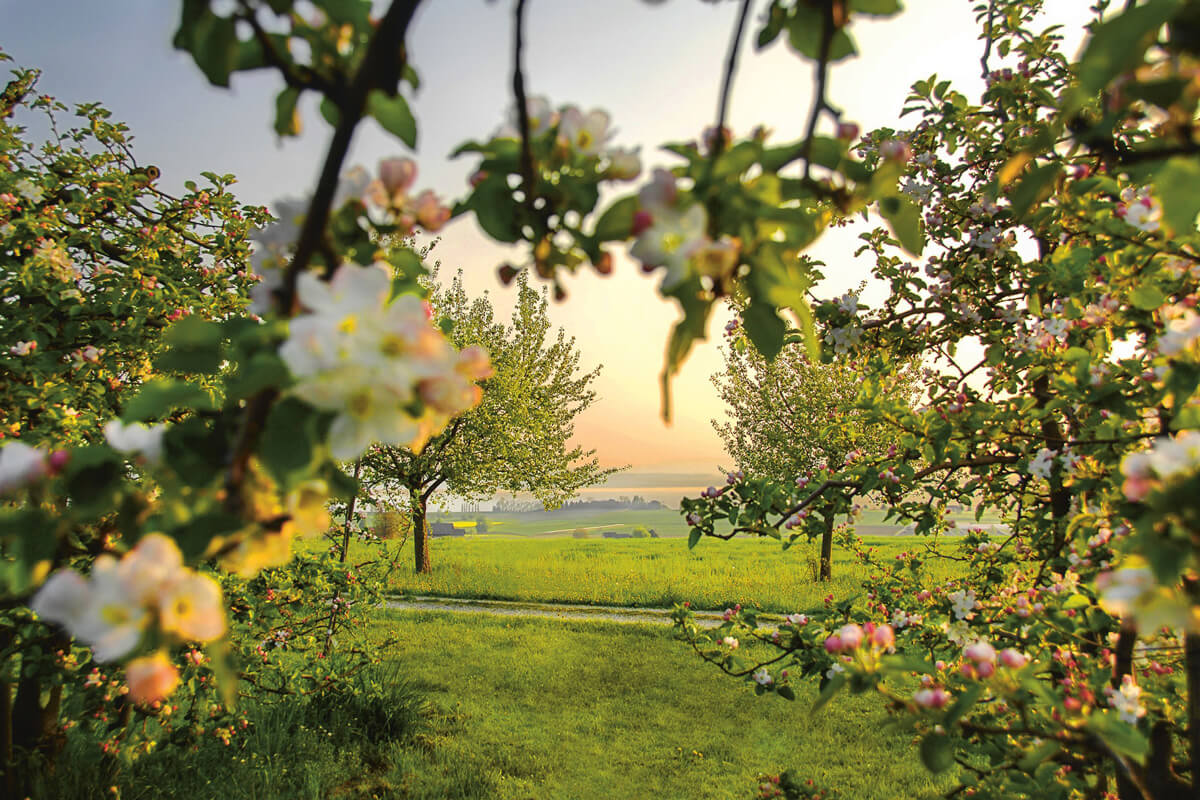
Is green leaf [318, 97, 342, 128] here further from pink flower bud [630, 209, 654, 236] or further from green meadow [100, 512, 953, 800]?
green meadow [100, 512, 953, 800]

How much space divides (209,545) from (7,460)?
341 mm

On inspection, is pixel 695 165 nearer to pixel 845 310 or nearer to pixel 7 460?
pixel 7 460

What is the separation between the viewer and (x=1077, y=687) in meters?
1.81

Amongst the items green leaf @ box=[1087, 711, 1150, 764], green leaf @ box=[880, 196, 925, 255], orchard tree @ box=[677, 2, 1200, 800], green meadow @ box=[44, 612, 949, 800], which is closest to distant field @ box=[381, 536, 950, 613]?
green meadow @ box=[44, 612, 949, 800]

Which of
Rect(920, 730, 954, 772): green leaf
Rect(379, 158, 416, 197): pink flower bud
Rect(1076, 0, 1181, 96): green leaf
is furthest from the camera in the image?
Rect(920, 730, 954, 772): green leaf

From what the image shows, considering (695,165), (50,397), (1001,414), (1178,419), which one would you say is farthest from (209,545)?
(50,397)

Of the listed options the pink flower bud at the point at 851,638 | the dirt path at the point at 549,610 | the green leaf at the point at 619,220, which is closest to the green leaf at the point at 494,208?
the green leaf at the point at 619,220

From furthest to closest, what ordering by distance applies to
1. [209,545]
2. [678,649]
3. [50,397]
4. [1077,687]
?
1. [678,649]
2. [50,397]
3. [1077,687]
4. [209,545]

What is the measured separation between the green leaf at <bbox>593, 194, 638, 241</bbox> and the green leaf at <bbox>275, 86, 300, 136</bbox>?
37cm

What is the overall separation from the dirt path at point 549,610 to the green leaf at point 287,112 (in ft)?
33.9

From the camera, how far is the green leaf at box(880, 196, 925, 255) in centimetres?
77

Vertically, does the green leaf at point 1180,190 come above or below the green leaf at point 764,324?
above

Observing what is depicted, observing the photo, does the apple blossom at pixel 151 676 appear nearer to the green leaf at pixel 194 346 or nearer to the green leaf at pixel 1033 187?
the green leaf at pixel 194 346

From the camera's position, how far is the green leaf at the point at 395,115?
2.21ft
